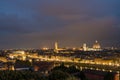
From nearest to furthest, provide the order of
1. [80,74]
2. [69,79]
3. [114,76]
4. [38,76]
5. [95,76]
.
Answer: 1. [69,79]
2. [38,76]
3. [80,74]
4. [114,76]
5. [95,76]

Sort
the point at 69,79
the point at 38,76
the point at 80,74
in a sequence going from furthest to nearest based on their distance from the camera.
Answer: the point at 80,74
the point at 38,76
the point at 69,79

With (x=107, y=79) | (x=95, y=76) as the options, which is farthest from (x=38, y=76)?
(x=95, y=76)

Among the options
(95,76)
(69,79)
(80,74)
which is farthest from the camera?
(95,76)

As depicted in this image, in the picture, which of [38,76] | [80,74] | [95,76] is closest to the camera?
[38,76]

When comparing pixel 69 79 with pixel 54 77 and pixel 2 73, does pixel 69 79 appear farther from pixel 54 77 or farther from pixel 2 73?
pixel 2 73

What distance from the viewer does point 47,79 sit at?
2556cm

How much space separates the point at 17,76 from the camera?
2508cm

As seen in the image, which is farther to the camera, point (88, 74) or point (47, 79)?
point (88, 74)

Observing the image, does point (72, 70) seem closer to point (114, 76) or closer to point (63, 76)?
point (114, 76)

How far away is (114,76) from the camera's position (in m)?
43.5

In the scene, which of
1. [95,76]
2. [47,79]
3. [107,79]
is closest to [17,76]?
[47,79]

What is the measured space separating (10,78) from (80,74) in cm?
1643

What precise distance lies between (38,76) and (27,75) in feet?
2.89

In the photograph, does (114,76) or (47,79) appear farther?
(114,76)
